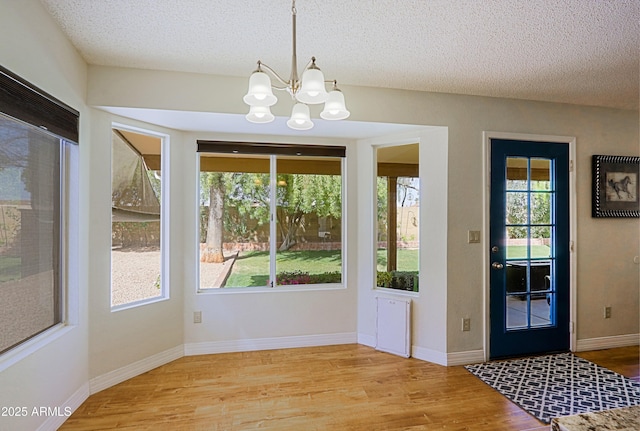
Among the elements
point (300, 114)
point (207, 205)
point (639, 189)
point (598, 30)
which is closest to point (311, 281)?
point (207, 205)

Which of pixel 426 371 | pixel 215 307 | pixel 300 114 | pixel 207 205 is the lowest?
pixel 426 371

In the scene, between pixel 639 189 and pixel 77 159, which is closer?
pixel 77 159

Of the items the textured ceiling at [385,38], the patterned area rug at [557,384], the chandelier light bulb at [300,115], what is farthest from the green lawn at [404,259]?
the chandelier light bulb at [300,115]

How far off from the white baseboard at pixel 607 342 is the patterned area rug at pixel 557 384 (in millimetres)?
297

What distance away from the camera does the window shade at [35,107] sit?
1619 millimetres

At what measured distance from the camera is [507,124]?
3.24m

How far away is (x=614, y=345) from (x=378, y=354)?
257 cm

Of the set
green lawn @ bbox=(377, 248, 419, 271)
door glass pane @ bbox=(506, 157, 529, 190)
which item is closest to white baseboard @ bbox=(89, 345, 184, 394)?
green lawn @ bbox=(377, 248, 419, 271)

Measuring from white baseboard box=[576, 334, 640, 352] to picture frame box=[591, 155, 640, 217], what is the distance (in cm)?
131

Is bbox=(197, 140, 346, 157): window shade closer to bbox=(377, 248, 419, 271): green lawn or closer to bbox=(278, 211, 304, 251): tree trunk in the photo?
bbox=(278, 211, 304, 251): tree trunk

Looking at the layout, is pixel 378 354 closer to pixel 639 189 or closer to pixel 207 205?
pixel 207 205

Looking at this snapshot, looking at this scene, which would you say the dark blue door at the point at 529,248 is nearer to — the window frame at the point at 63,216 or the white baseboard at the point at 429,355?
the white baseboard at the point at 429,355

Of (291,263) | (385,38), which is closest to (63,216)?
(291,263)

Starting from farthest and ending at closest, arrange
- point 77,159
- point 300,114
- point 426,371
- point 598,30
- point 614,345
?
point 614,345 < point 426,371 < point 77,159 < point 598,30 < point 300,114
